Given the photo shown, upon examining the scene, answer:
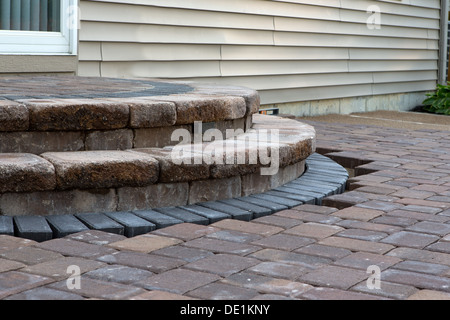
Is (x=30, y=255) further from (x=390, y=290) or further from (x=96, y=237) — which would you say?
(x=390, y=290)

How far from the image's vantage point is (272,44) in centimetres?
757

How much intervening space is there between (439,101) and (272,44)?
4.12 meters

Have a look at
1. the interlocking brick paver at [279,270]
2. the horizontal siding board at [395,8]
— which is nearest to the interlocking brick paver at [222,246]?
the interlocking brick paver at [279,270]

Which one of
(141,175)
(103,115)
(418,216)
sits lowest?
(418,216)

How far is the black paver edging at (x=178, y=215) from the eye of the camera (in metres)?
2.76

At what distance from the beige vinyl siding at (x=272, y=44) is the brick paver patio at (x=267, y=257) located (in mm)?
2863

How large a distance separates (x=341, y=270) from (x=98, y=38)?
3.71 m

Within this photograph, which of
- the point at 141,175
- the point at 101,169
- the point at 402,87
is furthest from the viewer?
the point at 402,87

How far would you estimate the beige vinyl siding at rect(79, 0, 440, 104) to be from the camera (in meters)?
5.75

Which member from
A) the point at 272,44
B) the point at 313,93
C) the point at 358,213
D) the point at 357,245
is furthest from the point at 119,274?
the point at 313,93

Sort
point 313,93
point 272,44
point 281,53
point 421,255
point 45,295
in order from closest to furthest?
point 45,295 < point 421,255 < point 272,44 < point 281,53 < point 313,93

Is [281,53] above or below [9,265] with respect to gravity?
above

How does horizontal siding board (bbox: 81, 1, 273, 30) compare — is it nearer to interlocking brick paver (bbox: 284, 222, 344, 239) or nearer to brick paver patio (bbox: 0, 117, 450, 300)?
brick paver patio (bbox: 0, 117, 450, 300)
